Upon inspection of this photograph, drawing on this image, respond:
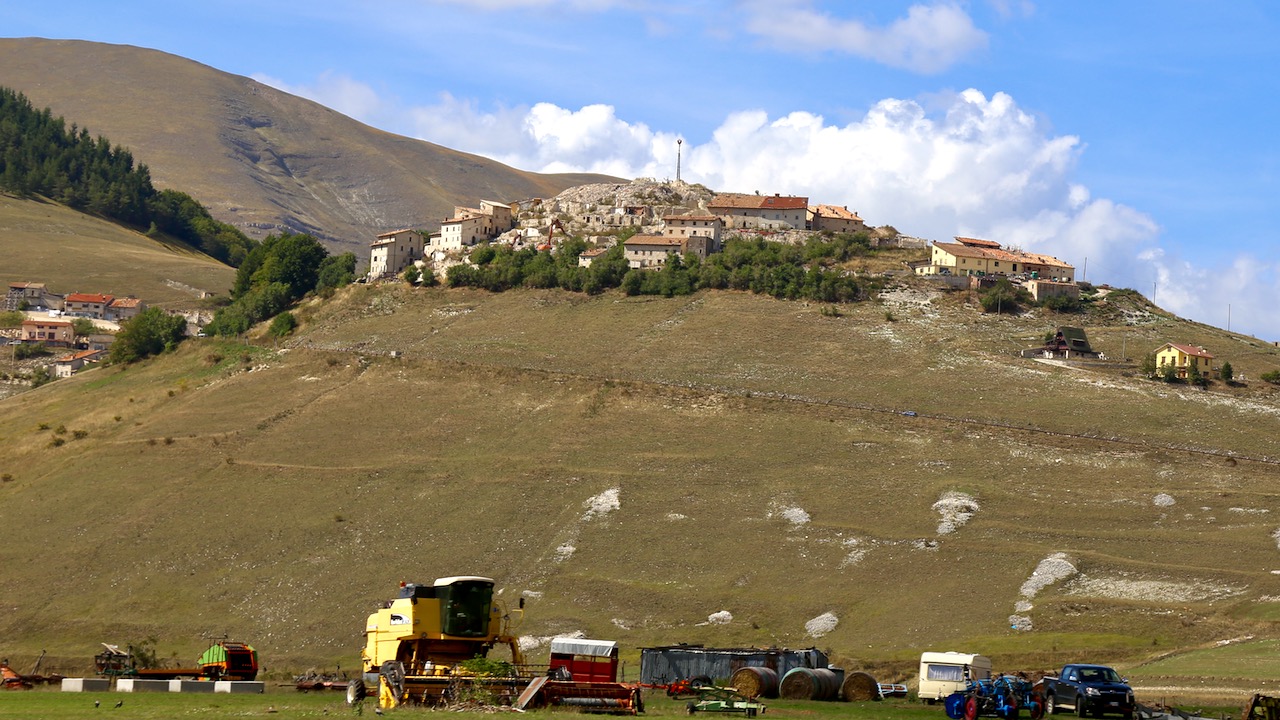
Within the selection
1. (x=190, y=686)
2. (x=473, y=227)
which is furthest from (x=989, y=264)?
(x=190, y=686)

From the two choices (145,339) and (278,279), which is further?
(278,279)

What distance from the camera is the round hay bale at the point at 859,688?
147 ft

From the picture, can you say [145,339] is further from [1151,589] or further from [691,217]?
[1151,589]

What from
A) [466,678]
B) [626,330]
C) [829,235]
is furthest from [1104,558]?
[829,235]

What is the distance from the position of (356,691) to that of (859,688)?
16.1 meters

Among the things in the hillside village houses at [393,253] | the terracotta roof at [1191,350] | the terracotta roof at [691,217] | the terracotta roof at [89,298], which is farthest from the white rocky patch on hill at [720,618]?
the terracotta roof at [89,298]

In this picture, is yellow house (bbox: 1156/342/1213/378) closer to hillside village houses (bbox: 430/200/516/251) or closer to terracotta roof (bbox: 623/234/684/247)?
terracotta roof (bbox: 623/234/684/247)

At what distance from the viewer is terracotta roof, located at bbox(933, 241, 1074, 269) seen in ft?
518

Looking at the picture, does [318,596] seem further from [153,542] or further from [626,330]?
[626,330]

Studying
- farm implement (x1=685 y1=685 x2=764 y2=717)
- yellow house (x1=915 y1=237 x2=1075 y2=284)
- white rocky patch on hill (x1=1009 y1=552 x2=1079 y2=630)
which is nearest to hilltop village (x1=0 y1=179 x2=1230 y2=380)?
yellow house (x1=915 y1=237 x2=1075 y2=284)

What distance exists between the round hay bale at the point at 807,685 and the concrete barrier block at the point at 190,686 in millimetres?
17088

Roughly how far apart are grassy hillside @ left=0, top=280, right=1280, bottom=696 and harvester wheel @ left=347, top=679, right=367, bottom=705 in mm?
30516

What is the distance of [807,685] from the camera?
43906 mm

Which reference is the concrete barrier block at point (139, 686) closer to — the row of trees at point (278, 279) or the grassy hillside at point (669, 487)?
the grassy hillside at point (669, 487)
